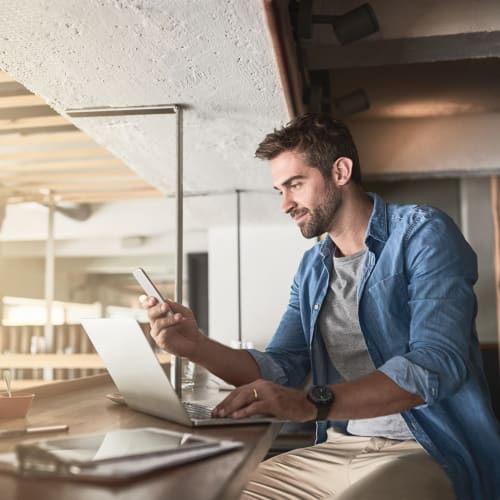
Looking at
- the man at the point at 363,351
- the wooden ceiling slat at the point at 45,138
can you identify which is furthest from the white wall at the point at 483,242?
the man at the point at 363,351

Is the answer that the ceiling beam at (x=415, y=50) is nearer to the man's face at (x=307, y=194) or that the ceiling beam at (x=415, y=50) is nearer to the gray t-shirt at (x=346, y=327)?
the man's face at (x=307, y=194)

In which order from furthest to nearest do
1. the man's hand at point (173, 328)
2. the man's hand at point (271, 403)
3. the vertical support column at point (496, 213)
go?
the vertical support column at point (496, 213)
the man's hand at point (173, 328)
the man's hand at point (271, 403)

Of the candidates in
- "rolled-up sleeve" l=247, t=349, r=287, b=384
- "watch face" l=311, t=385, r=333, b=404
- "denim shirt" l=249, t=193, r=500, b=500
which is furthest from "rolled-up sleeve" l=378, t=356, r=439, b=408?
"rolled-up sleeve" l=247, t=349, r=287, b=384

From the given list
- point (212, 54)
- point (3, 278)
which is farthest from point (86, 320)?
point (3, 278)

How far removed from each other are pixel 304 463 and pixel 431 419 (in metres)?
0.38

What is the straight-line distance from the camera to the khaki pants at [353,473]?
1470mm

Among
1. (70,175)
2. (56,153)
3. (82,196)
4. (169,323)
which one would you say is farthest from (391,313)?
(82,196)

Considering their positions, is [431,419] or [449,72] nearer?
[431,419]

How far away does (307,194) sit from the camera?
78.9 inches

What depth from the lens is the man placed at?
1.41 m

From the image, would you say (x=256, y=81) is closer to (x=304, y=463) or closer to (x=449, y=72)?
(x=304, y=463)

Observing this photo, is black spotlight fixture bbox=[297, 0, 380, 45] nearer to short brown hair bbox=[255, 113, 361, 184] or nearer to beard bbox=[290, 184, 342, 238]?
short brown hair bbox=[255, 113, 361, 184]

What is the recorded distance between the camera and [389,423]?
178cm

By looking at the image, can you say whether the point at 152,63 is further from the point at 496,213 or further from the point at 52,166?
the point at 496,213
